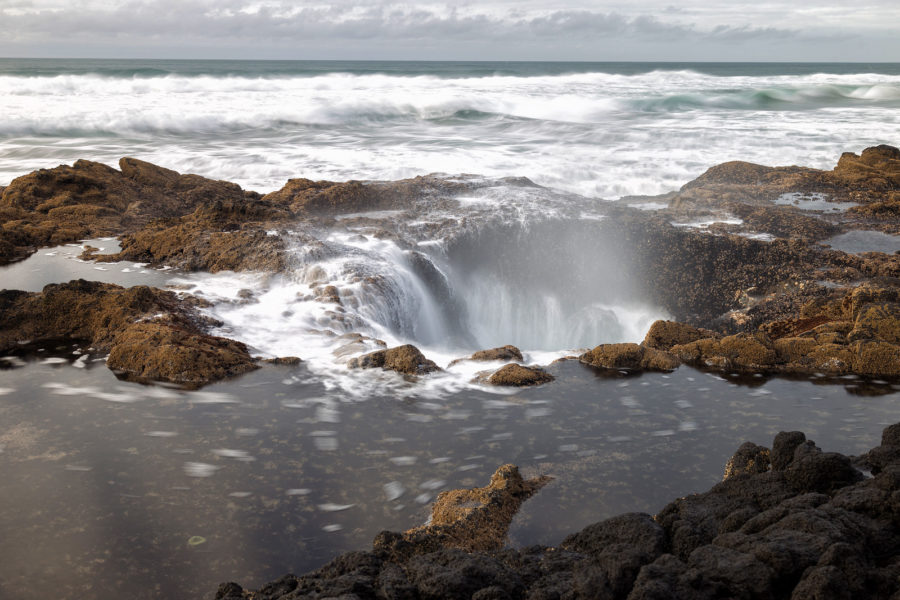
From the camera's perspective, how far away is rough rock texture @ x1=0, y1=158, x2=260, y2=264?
30.5 ft

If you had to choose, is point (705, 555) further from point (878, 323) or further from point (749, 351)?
point (878, 323)

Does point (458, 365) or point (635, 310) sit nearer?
point (458, 365)

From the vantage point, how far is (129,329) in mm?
5906

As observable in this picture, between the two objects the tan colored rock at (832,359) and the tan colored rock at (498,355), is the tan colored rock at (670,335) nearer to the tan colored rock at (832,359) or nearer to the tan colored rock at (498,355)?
the tan colored rock at (832,359)

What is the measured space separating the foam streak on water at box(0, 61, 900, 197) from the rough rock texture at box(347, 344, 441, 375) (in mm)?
A: 8664

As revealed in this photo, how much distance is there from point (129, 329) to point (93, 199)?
564cm

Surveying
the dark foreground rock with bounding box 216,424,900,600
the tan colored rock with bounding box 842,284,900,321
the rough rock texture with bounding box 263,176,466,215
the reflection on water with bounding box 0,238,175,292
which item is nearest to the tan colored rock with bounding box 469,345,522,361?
the dark foreground rock with bounding box 216,424,900,600

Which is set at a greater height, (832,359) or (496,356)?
(832,359)

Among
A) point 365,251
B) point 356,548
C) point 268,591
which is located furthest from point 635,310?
point 268,591

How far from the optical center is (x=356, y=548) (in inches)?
137

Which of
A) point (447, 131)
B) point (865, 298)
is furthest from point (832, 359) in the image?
point (447, 131)

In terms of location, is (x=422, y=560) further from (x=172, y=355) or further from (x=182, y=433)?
(x=172, y=355)

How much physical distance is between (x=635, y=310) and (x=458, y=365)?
369cm

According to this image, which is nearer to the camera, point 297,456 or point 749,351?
point 297,456
